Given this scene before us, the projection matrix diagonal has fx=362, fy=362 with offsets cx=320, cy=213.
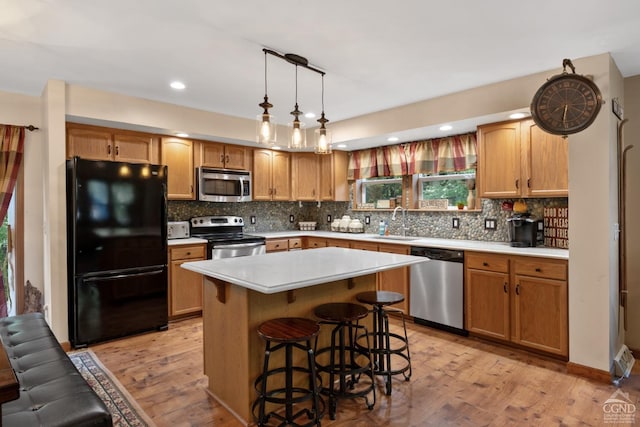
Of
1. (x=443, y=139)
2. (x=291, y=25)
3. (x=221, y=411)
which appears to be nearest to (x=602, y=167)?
(x=443, y=139)

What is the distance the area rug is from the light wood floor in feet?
0.18

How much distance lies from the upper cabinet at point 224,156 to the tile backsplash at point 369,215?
589mm

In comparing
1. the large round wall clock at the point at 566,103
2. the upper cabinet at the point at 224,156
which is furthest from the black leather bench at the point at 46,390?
the large round wall clock at the point at 566,103

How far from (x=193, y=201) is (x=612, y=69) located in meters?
4.50

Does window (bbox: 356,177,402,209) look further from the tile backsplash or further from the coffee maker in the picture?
the coffee maker

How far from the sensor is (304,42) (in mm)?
2539

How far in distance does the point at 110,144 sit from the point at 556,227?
456 cm

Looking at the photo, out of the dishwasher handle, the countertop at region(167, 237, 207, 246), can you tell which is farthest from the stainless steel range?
the dishwasher handle

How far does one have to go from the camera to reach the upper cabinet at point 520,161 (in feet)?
10.4

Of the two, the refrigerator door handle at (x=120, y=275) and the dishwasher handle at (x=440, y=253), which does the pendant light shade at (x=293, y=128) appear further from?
the refrigerator door handle at (x=120, y=275)

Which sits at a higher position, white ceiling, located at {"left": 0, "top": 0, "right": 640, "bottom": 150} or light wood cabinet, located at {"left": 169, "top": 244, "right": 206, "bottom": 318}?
white ceiling, located at {"left": 0, "top": 0, "right": 640, "bottom": 150}

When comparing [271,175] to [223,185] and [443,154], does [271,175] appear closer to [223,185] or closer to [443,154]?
[223,185]

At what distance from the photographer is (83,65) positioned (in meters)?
2.94

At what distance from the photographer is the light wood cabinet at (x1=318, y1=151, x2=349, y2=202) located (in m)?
5.30
